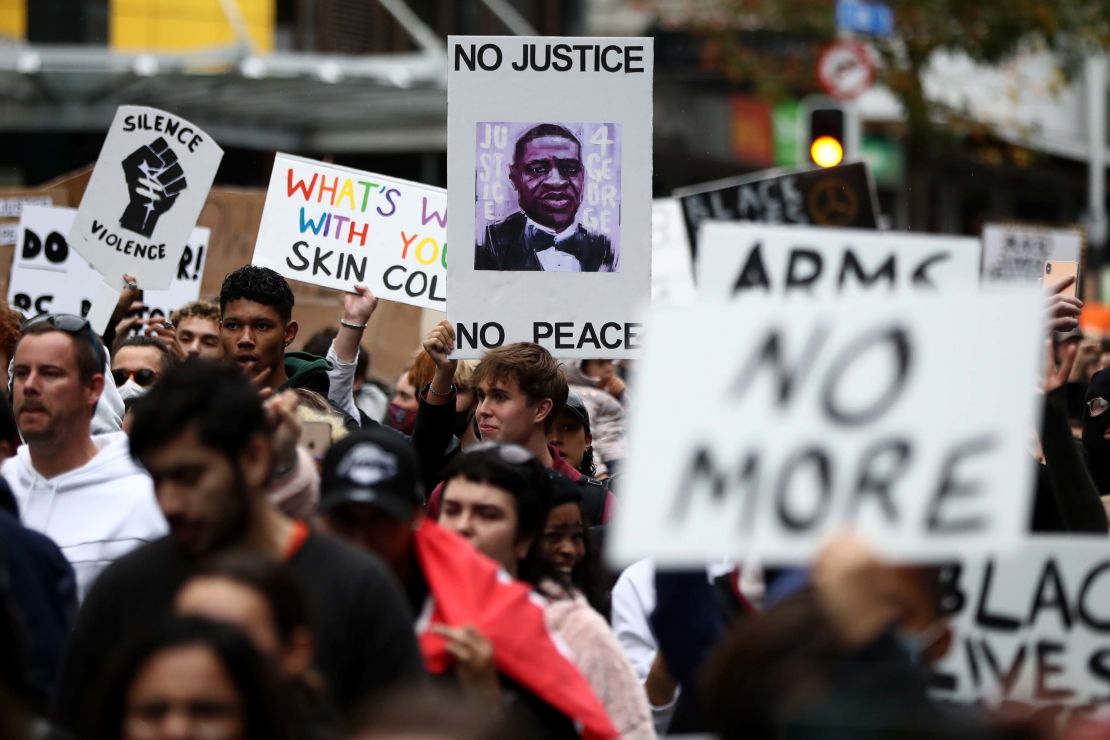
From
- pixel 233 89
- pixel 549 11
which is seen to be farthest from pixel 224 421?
pixel 549 11

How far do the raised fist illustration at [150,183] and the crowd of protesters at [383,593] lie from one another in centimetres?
174

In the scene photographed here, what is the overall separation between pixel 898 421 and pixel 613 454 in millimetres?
4978

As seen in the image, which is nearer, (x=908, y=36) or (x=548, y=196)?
(x=548, y=196)

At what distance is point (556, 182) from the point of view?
277 inches

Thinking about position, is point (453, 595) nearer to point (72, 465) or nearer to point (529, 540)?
point (529, 540)

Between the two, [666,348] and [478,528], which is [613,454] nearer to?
[478,528]

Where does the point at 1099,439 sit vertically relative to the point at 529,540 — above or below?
above

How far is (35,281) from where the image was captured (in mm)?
9359

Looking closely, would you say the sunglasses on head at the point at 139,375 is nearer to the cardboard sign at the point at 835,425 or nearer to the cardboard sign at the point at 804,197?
the cardboard sign at the point at 804,197

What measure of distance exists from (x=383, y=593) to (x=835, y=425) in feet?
3.19

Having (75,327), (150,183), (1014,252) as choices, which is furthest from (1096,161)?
(75,327)

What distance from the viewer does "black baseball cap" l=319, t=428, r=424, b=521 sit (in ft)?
13.8

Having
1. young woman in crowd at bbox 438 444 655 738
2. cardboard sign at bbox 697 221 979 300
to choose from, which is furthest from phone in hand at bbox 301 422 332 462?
cardboard sign at bbox 697 221 979 300

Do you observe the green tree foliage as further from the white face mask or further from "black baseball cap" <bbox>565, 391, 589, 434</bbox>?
the white face mask
